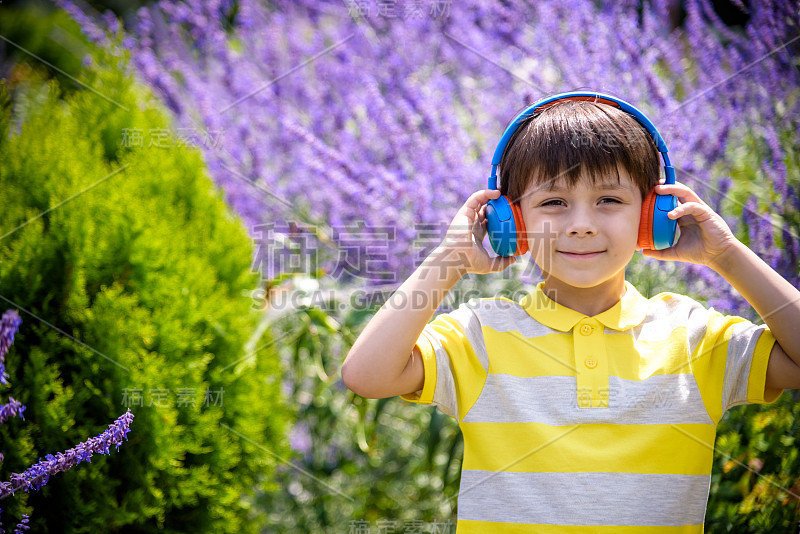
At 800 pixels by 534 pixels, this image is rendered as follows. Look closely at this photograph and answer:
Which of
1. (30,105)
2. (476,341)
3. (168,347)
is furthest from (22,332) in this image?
(476,341)

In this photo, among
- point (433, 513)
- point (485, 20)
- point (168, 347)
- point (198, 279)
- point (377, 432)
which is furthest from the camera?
point (485, 20)

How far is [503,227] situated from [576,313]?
9.6 inches

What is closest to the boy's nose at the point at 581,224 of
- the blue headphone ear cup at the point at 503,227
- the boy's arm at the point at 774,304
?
the blue headphone ear cup at the point at 503,227

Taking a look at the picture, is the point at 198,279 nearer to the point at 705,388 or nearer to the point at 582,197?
the point at 582,197

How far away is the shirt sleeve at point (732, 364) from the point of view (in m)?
1.26

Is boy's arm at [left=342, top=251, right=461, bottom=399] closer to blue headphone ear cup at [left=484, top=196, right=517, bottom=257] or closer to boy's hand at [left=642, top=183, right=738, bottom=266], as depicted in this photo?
blue headphone ear cup at [left=484, top=196, right=517, bottom=257]

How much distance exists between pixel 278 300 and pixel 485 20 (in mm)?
1374

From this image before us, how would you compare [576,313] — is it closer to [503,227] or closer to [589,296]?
[589,296]

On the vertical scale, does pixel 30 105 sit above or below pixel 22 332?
above

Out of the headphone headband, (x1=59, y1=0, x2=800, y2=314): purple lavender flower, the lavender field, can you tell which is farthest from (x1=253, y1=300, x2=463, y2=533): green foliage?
the headphone headband

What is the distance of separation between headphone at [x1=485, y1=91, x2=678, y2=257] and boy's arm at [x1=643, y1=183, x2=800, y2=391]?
0.02m

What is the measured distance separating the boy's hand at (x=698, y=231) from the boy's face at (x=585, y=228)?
80 mm

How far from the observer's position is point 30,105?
6.35 ft

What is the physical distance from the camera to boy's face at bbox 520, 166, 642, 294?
126 cm
